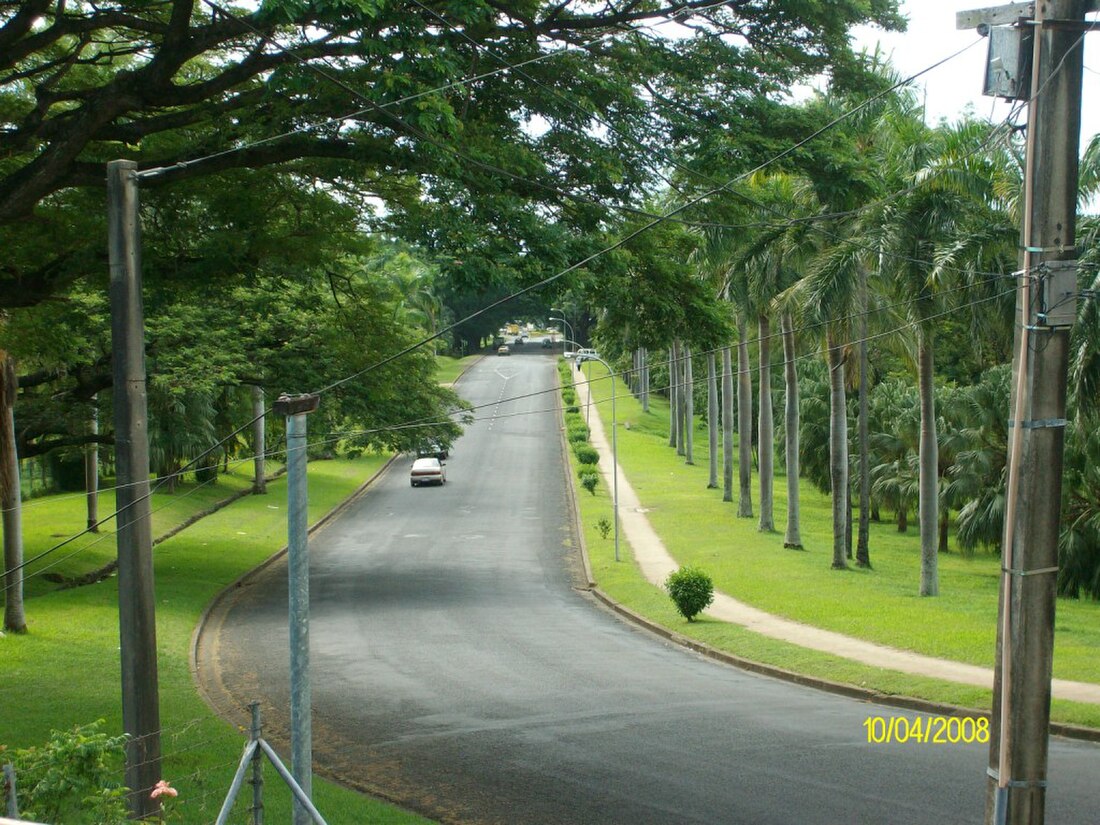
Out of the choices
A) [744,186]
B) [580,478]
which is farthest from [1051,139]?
[580,478]

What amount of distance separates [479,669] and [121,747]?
39.8ft

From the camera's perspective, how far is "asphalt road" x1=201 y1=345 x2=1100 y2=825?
12.5 meters

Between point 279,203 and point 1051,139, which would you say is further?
point 279,203

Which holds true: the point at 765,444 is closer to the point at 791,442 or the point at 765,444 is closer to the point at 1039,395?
the point at 791,442

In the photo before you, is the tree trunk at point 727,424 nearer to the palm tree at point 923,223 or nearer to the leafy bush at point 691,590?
the palm tree at point 923,223

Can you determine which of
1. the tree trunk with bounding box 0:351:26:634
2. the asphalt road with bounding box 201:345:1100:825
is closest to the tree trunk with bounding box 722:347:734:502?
the asphalt road with bounding box 201:345:1100:825

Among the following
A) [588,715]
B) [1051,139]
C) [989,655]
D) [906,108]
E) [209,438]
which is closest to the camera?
[1051,139]

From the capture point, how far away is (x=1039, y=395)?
25.8 feet

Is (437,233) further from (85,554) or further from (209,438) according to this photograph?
(209,438)

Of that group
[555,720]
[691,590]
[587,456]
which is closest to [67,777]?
[555,720]

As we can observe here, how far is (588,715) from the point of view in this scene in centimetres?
1683

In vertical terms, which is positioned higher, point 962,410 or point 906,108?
point 906,108

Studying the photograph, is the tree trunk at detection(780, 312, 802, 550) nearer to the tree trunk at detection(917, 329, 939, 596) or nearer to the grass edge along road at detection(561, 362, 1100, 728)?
the grass edge along road at detection(561, 362, 1100, 728)

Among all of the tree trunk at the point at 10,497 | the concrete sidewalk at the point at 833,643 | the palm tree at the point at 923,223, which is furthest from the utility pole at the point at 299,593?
the palm tree at the point at 923,223
